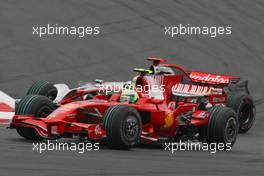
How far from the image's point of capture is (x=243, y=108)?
2086 centimetres

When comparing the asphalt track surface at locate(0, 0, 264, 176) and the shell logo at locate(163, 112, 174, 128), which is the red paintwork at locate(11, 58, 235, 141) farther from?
the asphalt track surface at locate(0, 0, 264, 176)

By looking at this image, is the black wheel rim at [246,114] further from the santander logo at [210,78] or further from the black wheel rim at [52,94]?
the black wheel rim at [52,94]

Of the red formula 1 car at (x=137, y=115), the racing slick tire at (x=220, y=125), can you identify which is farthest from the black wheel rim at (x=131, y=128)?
the racing slick tire at (x=220, y=125)

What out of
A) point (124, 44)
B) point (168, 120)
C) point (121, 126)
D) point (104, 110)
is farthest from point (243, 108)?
point (124, 44)

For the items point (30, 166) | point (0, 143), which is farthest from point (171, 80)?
point (30, 166)

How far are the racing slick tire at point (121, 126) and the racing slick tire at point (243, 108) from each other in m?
4.70

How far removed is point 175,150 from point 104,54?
10315 millimetres

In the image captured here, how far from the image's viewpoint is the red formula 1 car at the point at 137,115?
1612 centimetres

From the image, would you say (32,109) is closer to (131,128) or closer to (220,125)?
(131,128)

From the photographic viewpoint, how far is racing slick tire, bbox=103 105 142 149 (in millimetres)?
15906

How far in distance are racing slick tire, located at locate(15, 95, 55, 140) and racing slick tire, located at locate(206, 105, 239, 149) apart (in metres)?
2.80

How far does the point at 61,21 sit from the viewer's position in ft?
93.4

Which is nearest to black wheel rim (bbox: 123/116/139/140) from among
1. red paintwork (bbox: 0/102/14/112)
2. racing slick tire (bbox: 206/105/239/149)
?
racing slick tire (bbox: 206/105/239/149)

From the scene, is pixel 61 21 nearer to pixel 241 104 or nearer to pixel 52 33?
pixel 52 33
